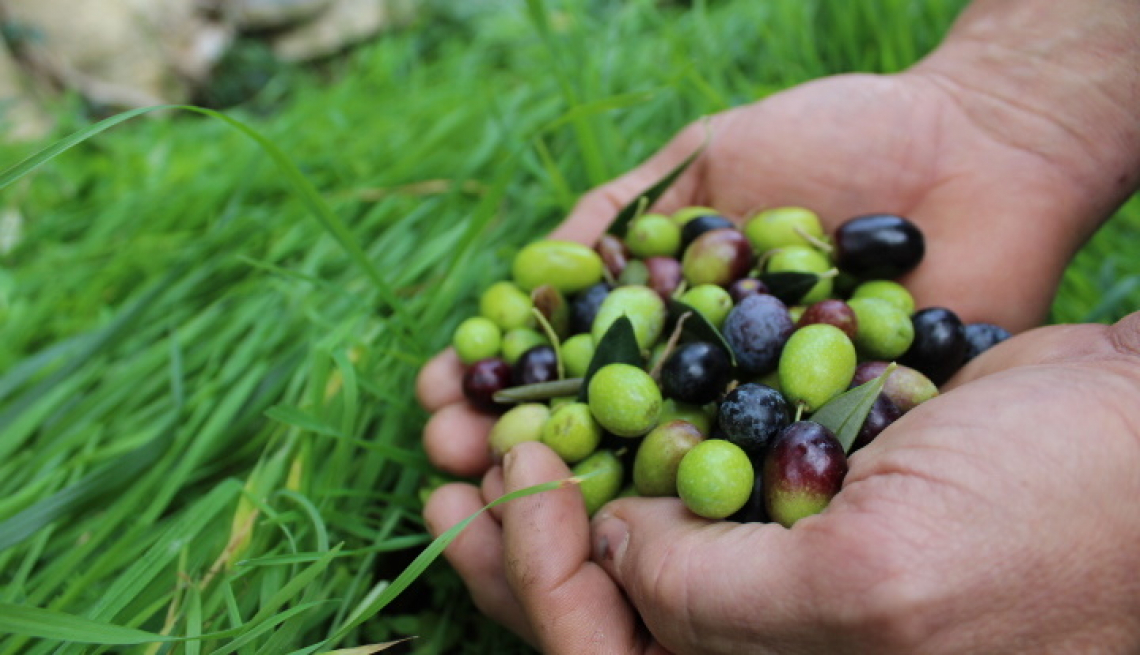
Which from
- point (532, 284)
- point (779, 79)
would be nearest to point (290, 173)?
point (532, 284)

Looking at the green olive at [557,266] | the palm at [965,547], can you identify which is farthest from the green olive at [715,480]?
the green olive at [557,266]

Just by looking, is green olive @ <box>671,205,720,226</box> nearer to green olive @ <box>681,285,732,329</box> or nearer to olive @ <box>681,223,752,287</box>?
olive @ <box>681,223,752,287</box>

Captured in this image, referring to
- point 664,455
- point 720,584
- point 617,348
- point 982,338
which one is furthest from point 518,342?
point 982,338

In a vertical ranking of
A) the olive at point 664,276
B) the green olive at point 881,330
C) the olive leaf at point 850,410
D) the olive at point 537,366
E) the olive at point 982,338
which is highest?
the olive at point 537,366

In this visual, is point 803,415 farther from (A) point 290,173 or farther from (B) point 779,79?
(B) point 779,79

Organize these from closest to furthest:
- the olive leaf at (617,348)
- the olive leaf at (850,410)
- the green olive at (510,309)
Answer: the olive leaf at (850,410) < the olive leaf at (617,348) < the green olive at (510,309)

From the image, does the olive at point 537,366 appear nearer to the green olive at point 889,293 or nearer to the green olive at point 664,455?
the green olive at point 664,455
